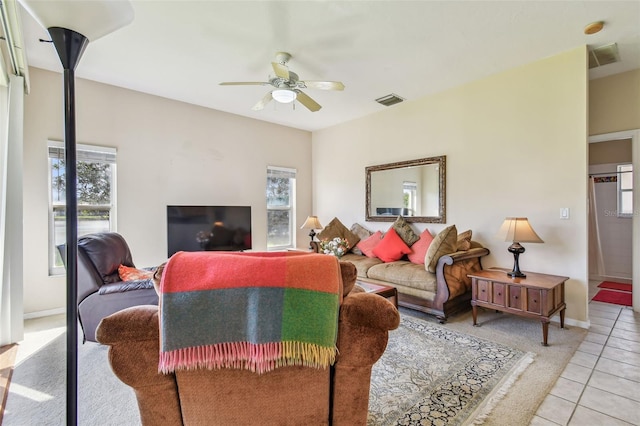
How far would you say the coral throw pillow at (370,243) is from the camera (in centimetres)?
452

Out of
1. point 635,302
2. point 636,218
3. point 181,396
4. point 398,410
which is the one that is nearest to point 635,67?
point 636,218

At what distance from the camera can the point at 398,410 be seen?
1.74 metres

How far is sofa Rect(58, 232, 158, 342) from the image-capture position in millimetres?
2279

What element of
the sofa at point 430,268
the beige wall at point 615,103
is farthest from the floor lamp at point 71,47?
the beige wall at point 615,103

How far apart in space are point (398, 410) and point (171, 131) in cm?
429

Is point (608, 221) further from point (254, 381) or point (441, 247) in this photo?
point (254, 381)

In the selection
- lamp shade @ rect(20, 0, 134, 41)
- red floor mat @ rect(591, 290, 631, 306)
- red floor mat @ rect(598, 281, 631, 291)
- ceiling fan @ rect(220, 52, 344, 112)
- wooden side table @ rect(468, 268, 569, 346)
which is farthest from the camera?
red floor mat @ rect(598, 281, 631, 291)

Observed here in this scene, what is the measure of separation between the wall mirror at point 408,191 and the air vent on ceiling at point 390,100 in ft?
2.94

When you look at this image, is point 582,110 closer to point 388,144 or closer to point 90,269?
point 388,144

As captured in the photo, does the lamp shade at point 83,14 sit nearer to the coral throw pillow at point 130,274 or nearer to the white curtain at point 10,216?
the coral throw pillow at point 130,274

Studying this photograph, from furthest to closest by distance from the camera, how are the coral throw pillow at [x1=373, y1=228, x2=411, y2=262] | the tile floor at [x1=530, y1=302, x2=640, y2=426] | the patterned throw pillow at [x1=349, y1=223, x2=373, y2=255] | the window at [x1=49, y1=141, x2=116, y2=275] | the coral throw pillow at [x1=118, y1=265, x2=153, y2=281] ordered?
1. the patterned throw pillow at [x1=349, y1=223, x2=373, y2=255]
2. the coral throw pillow at [x1=373, y1=228, x2=411, y2=262]
3. the window at [x1=49, y1=141, x2=116, y2=275]
4. the coral throw pillow at [x1=118, y1=265, x2=153, y2=281]
5. the tile floor at [x1=530, y1=302, x2=640, y2=426]

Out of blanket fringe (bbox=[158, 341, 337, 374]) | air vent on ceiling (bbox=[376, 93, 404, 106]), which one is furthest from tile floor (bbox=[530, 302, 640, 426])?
air vent on ceiling (bbox=[376, 93, 404, 106])

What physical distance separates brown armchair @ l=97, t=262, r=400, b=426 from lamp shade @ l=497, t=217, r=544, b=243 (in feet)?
8.00

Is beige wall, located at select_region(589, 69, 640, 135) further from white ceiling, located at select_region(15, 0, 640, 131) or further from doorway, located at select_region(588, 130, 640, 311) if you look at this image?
doorway, located at select_region(588, 130, 640, 311)
